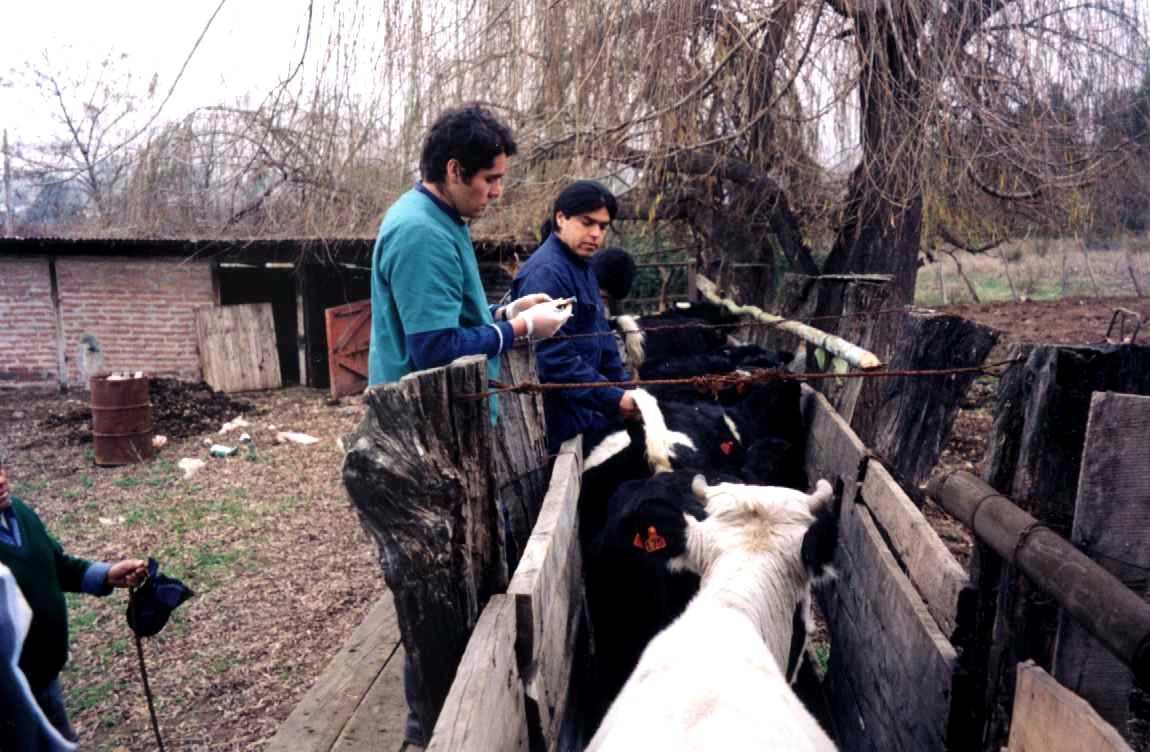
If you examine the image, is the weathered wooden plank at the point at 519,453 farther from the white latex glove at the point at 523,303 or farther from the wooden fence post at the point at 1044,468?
the wooden fence post at the point at 1044,468

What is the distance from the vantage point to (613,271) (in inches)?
212

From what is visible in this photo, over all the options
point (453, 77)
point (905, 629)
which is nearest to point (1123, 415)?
point (905, 629)

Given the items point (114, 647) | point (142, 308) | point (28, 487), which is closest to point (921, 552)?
point (114, 647)

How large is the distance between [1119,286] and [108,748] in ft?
99.7

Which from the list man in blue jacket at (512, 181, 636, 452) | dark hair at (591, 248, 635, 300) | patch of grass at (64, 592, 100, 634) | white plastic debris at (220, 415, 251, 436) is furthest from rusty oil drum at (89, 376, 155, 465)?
man in blue jacket at (512, 181, 636, 452)

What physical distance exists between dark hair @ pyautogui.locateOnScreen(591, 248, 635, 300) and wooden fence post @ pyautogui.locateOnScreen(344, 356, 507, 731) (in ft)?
12.2

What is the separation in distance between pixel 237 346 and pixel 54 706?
12.1 meters

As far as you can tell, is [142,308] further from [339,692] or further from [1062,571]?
[1062,571]

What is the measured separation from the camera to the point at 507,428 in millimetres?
2580

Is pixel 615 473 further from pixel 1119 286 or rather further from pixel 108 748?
pixel 1119 286

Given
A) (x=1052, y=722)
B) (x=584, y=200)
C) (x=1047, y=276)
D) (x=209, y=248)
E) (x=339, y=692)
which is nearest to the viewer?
(x=1052, y=722)

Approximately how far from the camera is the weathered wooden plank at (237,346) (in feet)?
45.3

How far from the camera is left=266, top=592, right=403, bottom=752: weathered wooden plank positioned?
2812mm

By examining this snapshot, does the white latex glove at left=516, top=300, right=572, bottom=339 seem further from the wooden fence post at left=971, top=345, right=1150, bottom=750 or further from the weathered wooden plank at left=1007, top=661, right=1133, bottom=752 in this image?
the weathered wooden plank at left=1007, top=661, right=1133, bottom=752
